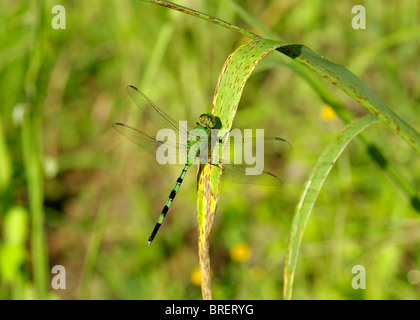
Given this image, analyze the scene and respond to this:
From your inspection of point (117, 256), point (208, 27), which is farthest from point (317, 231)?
point (208, 27)

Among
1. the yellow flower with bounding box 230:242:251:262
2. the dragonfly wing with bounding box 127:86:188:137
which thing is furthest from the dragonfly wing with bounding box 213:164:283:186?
the yellow flower with bounding box 230:242:251:262

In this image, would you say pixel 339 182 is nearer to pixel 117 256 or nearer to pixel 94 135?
pixel 117 256

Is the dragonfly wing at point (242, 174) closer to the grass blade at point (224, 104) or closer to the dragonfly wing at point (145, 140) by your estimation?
the dragonfly wing at point (145, 140)

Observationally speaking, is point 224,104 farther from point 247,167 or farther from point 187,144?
point 247,167

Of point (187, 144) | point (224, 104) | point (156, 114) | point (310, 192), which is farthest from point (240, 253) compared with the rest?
point (224, 104)

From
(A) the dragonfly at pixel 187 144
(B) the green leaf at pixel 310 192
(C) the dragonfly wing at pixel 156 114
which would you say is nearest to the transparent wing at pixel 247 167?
(A) the dragonfly at pixel 187 144

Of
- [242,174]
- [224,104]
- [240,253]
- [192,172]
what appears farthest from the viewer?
[192,172]
